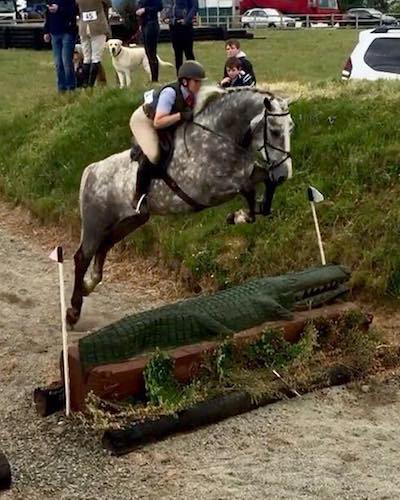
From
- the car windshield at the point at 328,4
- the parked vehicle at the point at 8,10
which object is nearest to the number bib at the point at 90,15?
the parked vehicle at the point at 8,10

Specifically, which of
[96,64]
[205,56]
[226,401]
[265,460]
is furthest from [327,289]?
[205,56]

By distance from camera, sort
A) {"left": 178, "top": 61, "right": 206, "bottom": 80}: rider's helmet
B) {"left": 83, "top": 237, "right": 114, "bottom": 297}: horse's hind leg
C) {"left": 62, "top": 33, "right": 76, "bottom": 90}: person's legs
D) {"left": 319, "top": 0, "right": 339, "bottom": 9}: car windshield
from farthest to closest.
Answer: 1. {"left": 319, "top": 0, "right": 339, "bottom": 9}: car windshield
2. {"left": 62, "top": 33, "right": 76, "bottom": 90}: person's legs
3. {"left": 83, "top": 237, "right": 114, "bottom": 297}: horse's hind leg
4. {"left": 178, "top": 61, "right": 206, "bottom": 80}: rider's helmet

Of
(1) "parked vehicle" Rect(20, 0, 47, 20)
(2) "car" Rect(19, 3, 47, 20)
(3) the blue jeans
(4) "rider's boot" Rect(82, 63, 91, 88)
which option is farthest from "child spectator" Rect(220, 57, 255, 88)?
(2) "car" Rect(19, 3, 47, 20)

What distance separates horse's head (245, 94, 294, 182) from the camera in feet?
22.8

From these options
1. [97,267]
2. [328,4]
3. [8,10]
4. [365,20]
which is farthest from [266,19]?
[97,267]

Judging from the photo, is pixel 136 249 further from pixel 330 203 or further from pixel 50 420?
pixel 50 420

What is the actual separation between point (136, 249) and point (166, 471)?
598 centimetres

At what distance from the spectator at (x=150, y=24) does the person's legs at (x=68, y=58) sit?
1.36m

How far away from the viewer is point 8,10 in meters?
57.2

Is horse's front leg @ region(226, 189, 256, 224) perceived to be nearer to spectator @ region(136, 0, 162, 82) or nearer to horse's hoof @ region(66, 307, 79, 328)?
horse's hoof @ region(66, 307, 79, 328)

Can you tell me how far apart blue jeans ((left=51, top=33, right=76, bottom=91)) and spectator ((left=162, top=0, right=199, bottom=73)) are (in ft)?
5.64

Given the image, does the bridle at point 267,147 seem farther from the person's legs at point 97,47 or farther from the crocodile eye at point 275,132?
the person's legs at point 97,47

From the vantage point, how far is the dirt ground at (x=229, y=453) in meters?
6.33

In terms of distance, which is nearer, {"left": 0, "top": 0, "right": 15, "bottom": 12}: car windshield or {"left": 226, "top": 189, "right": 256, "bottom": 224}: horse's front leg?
{"left": 226, "top": 189, "right": 256, "bottom": 224}: horse's front leg
